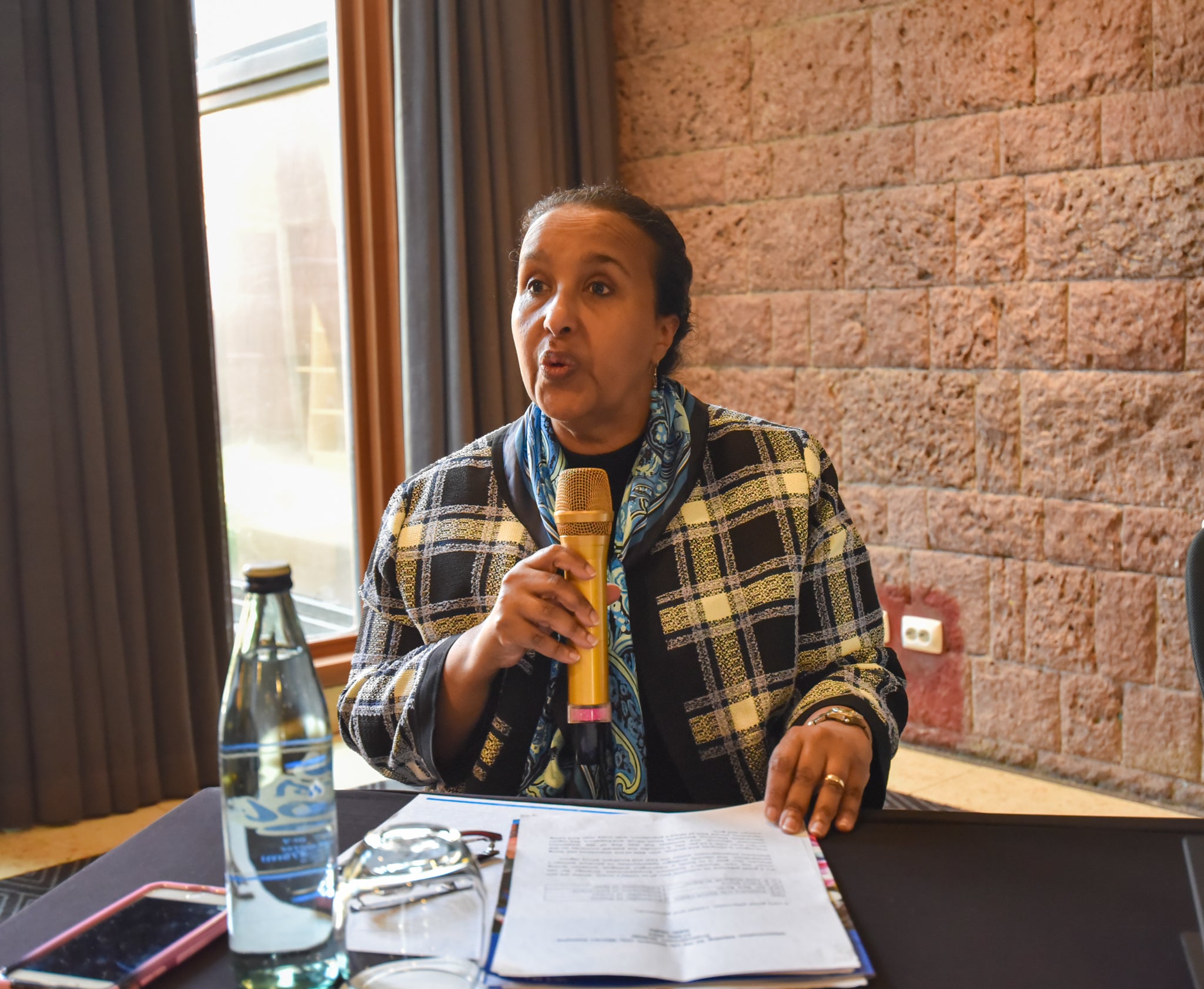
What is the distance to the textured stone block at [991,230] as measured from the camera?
2.91 meters

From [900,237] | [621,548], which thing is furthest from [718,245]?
[621,548]

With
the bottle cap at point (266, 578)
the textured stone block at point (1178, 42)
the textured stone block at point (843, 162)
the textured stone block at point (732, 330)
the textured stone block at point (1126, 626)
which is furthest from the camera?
the textured stone block at point (732, 330)

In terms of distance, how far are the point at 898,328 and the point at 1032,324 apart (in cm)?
38

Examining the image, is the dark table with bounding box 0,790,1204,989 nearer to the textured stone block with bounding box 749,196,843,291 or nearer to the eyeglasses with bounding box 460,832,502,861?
the eyeglasses with bounding box 460,832,502,861

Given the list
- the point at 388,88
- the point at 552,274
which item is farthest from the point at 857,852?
the point at 388,88

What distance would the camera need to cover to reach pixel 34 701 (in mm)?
2678

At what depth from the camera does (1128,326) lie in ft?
9.03

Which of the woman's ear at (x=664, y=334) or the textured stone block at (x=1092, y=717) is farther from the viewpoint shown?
the textured stone block at (x=1092, y=717)

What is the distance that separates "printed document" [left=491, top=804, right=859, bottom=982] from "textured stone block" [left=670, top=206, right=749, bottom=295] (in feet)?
8.75

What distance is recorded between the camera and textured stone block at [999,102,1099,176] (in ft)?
9.09

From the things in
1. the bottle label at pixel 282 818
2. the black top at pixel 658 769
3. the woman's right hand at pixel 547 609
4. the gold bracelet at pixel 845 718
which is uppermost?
the woman's right hand at pixel 547 609

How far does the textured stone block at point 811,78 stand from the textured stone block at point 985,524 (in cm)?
111

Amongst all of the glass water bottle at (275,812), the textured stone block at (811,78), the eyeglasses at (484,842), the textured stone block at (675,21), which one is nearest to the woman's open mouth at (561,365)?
the eyeglasses at (484,842)

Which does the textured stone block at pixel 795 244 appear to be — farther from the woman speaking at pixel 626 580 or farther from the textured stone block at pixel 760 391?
the woman speaking at pixel 626 580
